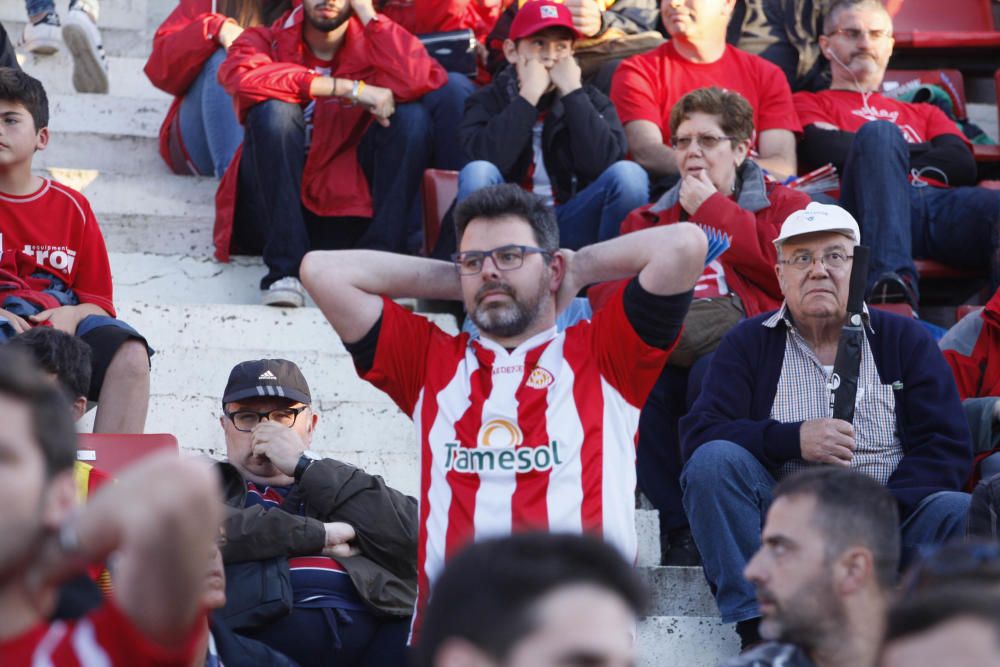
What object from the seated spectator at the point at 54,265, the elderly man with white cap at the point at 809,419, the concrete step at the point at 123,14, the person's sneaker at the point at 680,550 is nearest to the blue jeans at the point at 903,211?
the elderly man with white cap at the point at 809,419

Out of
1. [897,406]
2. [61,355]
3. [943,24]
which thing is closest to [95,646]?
[61,355]

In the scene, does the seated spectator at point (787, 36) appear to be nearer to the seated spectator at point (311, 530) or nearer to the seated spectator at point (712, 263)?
the seated spectator at point (712, 263)

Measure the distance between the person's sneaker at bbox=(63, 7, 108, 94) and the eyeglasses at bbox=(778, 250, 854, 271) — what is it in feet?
12.0

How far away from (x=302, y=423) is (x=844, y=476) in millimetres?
1677

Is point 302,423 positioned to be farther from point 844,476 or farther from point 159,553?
point 159,553

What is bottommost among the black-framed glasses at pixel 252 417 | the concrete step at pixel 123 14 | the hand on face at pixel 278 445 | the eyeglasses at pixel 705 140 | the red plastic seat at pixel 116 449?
the red plastic seat at pixel 116 449

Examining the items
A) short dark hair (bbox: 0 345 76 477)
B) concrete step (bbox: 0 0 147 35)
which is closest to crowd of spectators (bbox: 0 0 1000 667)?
short dark hair (bbox: 0 345 76 477)

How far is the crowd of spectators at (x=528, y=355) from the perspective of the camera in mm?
2061

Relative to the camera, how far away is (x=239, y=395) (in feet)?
13.7

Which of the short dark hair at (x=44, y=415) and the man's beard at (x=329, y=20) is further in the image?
the man's beard at (x=329, y=20)

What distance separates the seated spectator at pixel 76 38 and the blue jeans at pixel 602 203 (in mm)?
2246

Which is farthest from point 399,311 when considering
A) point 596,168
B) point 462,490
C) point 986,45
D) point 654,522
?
point 986,45

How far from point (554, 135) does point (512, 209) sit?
2.02 m

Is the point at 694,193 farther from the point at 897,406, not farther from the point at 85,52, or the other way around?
the point at 85,52
